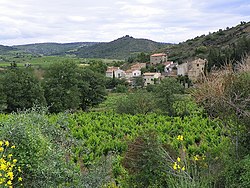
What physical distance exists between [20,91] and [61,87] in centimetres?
465

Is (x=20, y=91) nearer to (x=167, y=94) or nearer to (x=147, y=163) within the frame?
(x=167, y=94)

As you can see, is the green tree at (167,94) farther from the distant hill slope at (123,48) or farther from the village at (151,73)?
the distant hill slope at (123,48)

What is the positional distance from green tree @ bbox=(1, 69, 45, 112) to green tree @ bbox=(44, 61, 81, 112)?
3029mm

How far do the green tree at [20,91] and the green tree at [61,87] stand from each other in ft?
9.94

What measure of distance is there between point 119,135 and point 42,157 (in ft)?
24.5

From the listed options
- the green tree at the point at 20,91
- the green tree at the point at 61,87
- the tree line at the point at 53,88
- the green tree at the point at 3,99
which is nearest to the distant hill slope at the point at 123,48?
the tree line at the point at 53,88

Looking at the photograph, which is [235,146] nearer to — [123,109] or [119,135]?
[119,135]

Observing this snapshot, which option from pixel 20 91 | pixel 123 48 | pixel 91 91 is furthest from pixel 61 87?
pixel 123 48

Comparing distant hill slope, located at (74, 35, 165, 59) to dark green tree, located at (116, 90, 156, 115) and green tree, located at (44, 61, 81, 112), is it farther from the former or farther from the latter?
dark green tree, located at (116, 90, 156, 115)

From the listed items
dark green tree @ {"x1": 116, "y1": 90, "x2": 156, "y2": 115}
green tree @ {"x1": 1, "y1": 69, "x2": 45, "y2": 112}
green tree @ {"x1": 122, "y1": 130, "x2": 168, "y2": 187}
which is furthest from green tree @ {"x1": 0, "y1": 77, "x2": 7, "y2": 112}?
green tree @ {"x1": 122, "y1": 130, "x2": 168, "y2": 187}

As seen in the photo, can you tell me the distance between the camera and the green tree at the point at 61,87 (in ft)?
95.2

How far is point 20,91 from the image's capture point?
2548 centimetres

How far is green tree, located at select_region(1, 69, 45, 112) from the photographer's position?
25.3m

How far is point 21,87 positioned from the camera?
25.6 metres
